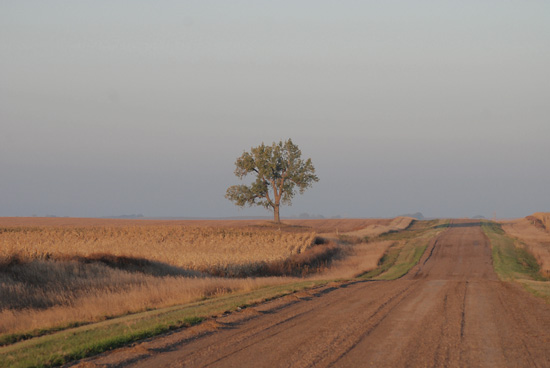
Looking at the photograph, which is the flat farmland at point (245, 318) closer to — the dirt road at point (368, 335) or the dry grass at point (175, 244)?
the dirt road at point (368, 335)

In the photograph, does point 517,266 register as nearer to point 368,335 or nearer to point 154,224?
point 368,335

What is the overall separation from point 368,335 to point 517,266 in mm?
30407

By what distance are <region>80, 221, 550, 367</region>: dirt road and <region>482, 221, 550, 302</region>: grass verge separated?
5166 mm

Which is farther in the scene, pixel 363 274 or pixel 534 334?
pixel 363 274

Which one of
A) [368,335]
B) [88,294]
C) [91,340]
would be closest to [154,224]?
[88,294]

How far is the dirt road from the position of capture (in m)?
8.84

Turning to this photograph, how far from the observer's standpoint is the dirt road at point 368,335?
29.0 feet

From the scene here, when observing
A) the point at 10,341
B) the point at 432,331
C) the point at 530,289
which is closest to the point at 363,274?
the point at 530,289

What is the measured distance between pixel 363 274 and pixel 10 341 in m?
24.8

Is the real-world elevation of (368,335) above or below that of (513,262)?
above

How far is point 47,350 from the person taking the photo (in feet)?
32.3

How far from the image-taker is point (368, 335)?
1086cm

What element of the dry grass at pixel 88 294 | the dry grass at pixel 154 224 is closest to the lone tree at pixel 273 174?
the dry grass at pixel 154 224

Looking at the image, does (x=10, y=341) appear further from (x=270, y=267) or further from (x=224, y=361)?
(x=270, y=267)
